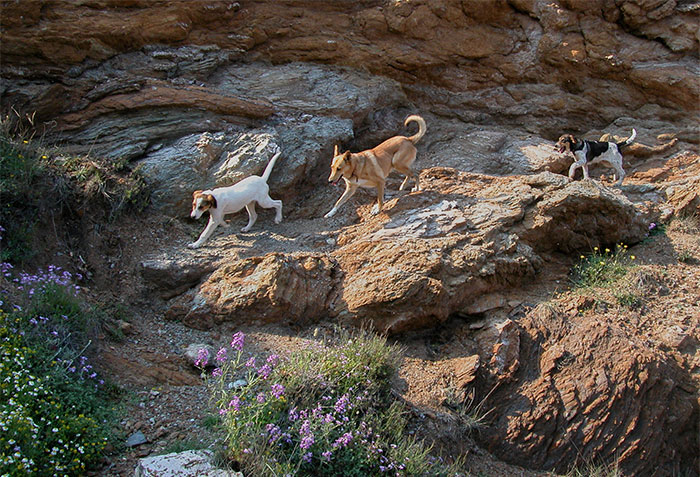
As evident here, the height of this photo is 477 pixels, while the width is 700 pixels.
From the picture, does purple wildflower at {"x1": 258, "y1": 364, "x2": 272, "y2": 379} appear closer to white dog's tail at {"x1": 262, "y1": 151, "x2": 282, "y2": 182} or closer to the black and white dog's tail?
white dog's tail at {"x1": 262, "y1": 151, "x2": 282, "y2": 182}

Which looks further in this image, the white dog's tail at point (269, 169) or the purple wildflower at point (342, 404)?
the white dog's tail at point (269, 169)

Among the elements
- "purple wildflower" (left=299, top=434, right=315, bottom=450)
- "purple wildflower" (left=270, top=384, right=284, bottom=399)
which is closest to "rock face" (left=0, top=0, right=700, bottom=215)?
"purple wildflower" (left=270, top=384, right=284, bottom=399)

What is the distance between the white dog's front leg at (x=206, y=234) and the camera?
7.21 metres

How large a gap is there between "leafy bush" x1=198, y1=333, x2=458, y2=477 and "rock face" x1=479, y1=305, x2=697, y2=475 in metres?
1.22

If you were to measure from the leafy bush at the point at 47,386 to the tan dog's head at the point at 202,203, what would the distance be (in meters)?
2.10

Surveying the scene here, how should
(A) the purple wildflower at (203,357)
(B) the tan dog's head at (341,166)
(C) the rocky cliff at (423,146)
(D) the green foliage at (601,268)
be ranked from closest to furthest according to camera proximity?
(A) the purple wildflower at (203,357)
(C) the rocky cliff at (423,146)
(D) the green foliage at (601,268)
(B) the tan dog's head at (341,166)

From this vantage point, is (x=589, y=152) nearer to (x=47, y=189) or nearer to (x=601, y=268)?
(x=601, y=268)

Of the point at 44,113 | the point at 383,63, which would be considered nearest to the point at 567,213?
the point at 383,63

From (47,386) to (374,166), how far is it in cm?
500

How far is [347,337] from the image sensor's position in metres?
6.04

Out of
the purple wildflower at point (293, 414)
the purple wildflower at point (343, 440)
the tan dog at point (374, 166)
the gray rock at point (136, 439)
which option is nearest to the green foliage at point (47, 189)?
the tan dog at point (374, 166)

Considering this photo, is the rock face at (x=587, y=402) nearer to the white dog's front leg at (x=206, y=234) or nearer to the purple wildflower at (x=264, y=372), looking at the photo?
the purple wildflower at (x=264, y=372)

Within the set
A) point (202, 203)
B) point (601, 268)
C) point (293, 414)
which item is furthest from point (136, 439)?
point (601, 268)

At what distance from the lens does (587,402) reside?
5.86m
